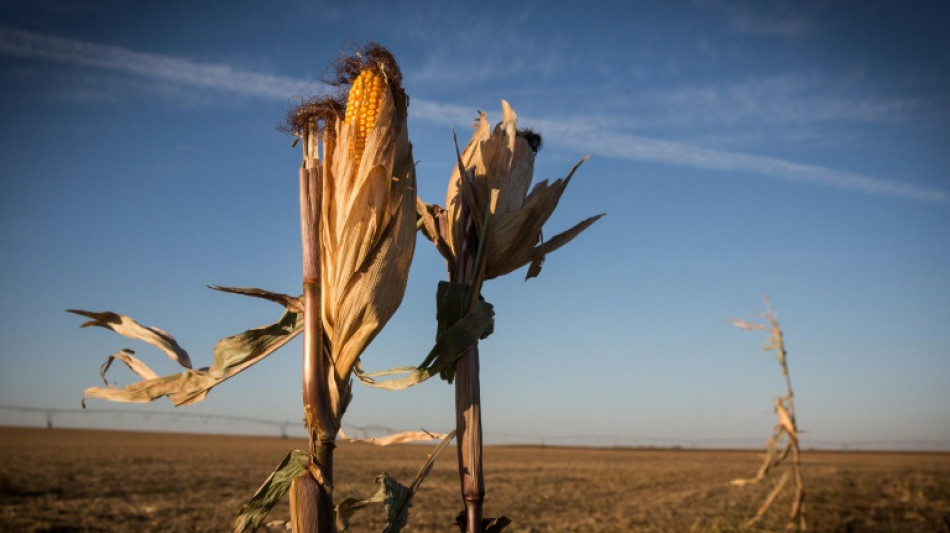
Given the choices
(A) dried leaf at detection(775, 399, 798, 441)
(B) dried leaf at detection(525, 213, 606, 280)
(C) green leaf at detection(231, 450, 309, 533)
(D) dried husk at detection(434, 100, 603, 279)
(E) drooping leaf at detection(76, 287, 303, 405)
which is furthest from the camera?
(A) dried leaf at detection(775, 399, 798, 441)

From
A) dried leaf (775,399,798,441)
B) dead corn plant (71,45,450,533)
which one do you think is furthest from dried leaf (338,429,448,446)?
dried leaf (775,399,798,441)

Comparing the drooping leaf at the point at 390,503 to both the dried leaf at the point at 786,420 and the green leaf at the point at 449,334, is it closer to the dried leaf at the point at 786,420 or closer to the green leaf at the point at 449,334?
the green leaf at the point at 449,334

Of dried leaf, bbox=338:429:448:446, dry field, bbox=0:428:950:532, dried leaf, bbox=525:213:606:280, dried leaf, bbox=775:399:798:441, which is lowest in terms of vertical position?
dry field, bbox=0:428:950:532

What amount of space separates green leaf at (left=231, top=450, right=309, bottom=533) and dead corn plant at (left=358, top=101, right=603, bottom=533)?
1.16 feet

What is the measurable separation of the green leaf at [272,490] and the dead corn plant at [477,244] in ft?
1.16

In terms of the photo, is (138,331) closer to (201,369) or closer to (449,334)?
(201,369)

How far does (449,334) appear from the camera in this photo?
2053mm

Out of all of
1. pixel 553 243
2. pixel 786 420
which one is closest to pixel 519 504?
pixel 786 420

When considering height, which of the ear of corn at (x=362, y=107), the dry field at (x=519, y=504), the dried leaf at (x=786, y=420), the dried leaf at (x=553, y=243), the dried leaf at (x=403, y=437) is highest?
the ear of corn at (x=362, y=107)

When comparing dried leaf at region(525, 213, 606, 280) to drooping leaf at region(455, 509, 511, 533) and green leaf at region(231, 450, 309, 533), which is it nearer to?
drooping leaf at region(455, 509, 511, 533)

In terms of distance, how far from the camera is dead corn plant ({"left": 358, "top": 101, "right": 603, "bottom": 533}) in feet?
6.57

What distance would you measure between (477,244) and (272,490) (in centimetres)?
101

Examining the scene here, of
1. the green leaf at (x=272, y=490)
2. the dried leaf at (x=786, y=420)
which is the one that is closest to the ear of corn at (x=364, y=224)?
the green leaf at (x=272, y=490)

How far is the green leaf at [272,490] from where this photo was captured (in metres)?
1.84
